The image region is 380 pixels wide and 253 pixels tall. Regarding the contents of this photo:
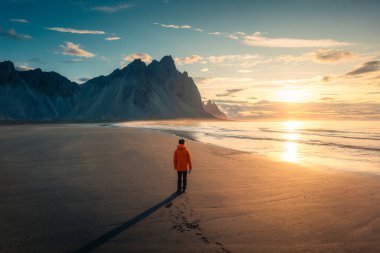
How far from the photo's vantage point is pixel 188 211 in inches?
334

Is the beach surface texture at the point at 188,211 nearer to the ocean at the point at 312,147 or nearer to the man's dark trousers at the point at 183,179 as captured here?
the man's dark trousers at the point at 183,179

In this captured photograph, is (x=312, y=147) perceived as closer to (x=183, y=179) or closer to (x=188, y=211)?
(x=183, y=179)


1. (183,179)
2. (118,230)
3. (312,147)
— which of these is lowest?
(118,230)

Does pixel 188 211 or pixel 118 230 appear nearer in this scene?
pixel 118 230

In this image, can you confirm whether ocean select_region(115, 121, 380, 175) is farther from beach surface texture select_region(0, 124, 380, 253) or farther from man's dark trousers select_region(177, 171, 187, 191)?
man's dark trousers select_region(177, 171, 187, 191)

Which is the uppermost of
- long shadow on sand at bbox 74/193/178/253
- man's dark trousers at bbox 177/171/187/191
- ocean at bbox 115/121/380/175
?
man's dark trousers at bbox 177/171/187/191

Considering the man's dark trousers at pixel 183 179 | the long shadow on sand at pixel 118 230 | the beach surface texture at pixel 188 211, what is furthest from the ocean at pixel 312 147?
the long shadow on sand at pixel 118 230

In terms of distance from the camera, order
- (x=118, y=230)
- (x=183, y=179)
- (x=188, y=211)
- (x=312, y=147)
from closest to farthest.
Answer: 1. (x=118, y=230)
2. (x=188, y=211)
3. (x=183, y=179)
4. (x=312, y=147)

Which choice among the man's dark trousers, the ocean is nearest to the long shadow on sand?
the man's dark trousers

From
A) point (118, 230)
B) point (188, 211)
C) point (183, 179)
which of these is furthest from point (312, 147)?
point (118, 230)

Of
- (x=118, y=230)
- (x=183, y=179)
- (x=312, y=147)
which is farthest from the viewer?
(x=312, y=147)

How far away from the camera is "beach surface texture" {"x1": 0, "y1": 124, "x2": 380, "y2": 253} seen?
634 centimetres

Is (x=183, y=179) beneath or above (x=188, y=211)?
above

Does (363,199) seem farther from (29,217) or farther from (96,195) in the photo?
(29,217)
